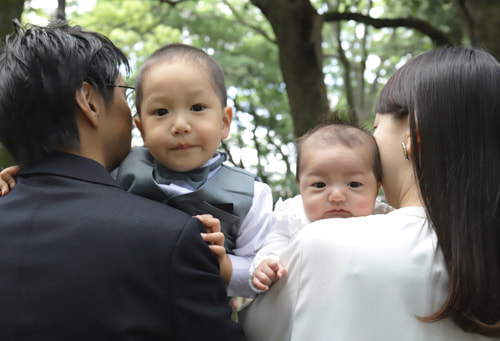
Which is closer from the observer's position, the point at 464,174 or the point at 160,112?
the point at 464,174

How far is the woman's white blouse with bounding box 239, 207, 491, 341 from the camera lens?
171cm

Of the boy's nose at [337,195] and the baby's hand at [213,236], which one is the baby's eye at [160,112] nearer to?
the baby's hand at [213,236]

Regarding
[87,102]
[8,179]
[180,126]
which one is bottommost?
[8,179]

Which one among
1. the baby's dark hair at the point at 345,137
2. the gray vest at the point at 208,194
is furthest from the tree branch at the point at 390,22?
the gray vest at the point at 208,194

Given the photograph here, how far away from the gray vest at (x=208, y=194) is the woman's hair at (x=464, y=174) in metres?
0.79

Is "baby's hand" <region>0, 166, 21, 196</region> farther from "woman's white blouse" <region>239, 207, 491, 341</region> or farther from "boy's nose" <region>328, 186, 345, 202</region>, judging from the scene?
"boy's nose" <region>328, 186, 345, 202</region>

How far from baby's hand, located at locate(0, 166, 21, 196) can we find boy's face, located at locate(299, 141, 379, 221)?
117 centimetres

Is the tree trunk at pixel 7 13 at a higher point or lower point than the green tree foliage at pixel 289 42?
higher

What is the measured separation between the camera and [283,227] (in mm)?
2414

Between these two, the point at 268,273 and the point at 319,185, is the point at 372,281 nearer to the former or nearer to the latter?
the point at 268,273

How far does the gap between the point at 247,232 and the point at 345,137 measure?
1.93ft

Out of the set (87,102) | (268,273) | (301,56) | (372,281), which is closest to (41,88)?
(87,102)

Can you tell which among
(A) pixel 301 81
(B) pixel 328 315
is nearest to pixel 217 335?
(B) pixel 328 315

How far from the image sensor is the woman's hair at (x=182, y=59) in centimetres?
237
